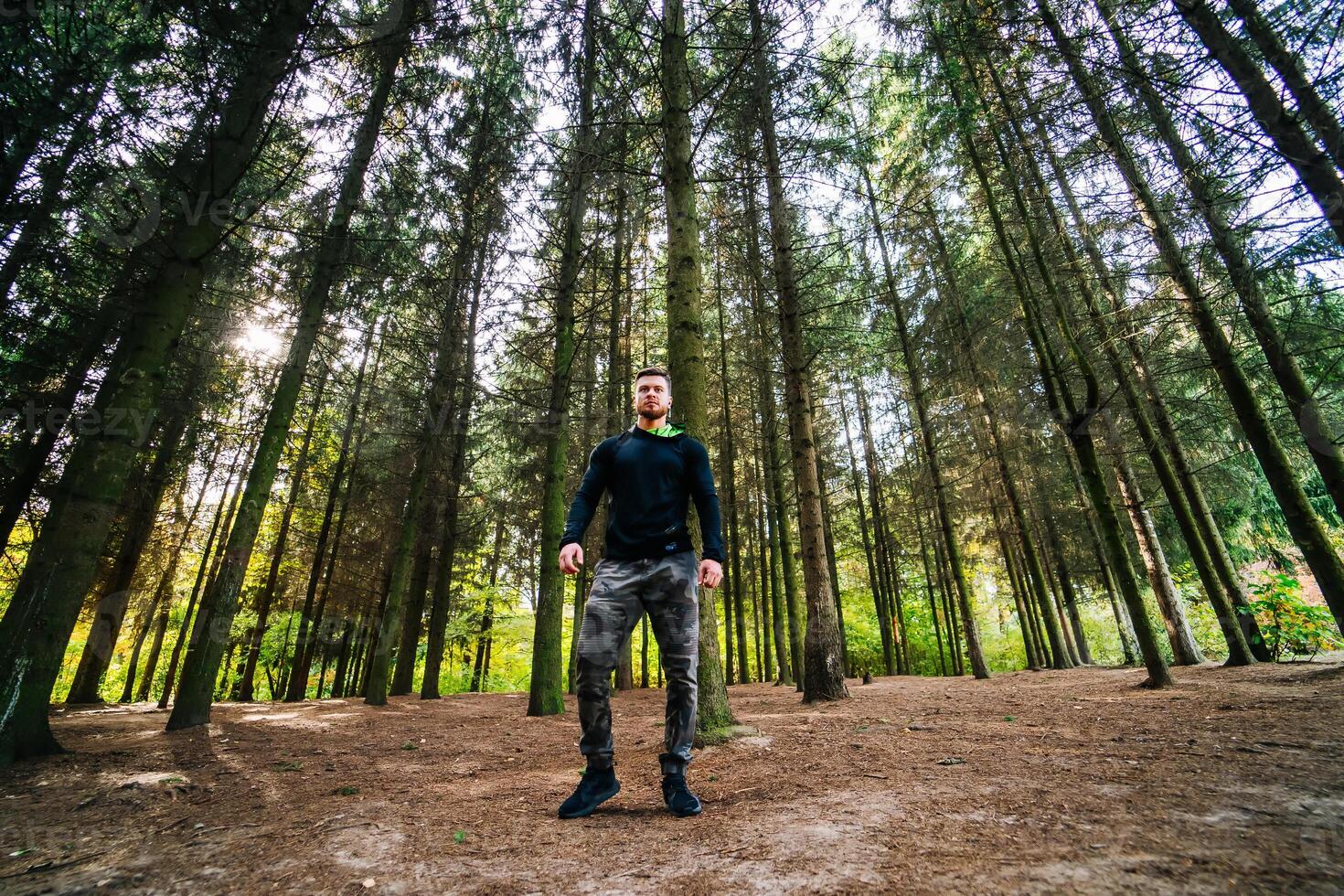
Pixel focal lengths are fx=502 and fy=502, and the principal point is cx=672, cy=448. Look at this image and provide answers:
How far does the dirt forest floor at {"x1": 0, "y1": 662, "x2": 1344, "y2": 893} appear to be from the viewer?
1.72 meters

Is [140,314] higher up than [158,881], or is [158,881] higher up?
[140,314]

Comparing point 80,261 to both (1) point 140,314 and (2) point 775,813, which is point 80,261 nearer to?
(1) point 140,314

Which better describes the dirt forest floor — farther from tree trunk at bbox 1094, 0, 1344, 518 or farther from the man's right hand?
tree trunk at bbox 1094, 0, 1344, 518

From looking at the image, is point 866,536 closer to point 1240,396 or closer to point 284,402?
point 1240,396

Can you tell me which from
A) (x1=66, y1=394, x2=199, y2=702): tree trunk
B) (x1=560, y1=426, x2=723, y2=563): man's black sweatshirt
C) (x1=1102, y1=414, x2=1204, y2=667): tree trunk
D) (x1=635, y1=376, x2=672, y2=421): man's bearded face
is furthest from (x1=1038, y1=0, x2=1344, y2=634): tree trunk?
(x1=66, y1=394, x2=199, y2=702): tree trunk

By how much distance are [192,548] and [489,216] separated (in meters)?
13.9

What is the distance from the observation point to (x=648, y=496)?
117 inches

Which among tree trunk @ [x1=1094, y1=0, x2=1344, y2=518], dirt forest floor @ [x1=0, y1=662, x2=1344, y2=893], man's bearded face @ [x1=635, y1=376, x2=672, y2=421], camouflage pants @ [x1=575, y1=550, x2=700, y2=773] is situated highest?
tree trunk @ [x1=1094, y1=0, x2=1344, y2=518]

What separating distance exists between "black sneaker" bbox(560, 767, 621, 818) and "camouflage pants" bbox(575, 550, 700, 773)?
67 millimetres

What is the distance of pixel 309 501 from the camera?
55.1 feet

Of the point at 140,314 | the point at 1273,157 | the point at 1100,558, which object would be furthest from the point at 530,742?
the point at 1100,558

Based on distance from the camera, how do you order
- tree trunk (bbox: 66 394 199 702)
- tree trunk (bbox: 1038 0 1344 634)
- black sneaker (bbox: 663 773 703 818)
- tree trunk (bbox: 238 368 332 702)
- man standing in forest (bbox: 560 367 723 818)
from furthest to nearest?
tree trunk (bbox: 238 368 332 702) < tree trunk (bbox: 66 394 199 702) < tree trunk (bbox: 1038 0 1344 634) < man standing in forest (bbox: 560 367 723 818) < black sneaker (bbox: 663 773 703 818)

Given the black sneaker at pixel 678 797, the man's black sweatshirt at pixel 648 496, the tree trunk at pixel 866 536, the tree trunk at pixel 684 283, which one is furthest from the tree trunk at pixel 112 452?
the tree trunk at pixel 866 536

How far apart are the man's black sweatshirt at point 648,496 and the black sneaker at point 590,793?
1155 millimetres
